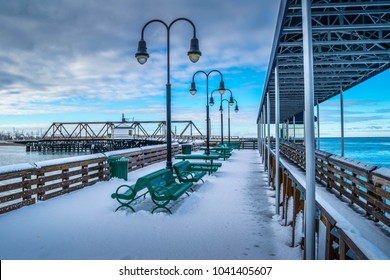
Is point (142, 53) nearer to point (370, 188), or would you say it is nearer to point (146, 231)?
point (146, 231)

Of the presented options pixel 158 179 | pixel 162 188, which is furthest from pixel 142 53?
pixel 162 188

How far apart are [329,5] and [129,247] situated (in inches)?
248

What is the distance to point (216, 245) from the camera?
13.0 feet

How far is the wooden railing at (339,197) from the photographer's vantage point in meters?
2.08

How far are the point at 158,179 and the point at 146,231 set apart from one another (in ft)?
5.15

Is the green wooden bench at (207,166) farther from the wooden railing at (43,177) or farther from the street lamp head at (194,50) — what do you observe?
the street lamp head at (194,50)

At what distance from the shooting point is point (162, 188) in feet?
19.5

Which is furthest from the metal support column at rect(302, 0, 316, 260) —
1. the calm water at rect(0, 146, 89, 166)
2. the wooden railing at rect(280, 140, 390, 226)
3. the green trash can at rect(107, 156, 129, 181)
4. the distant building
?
the distant building

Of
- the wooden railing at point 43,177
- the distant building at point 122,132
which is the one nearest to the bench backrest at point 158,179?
the wooden railing at point 43,177

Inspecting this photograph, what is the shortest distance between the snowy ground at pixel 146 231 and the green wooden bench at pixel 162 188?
317 millimetres

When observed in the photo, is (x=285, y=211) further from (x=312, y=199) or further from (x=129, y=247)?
(x=129, y=247)

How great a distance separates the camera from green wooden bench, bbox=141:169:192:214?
5355 millimetres

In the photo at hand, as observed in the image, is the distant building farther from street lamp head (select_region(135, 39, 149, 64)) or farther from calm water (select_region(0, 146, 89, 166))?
street lamp head (select_region(135, 39, 149, 64))

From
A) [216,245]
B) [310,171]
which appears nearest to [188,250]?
[216,245]
